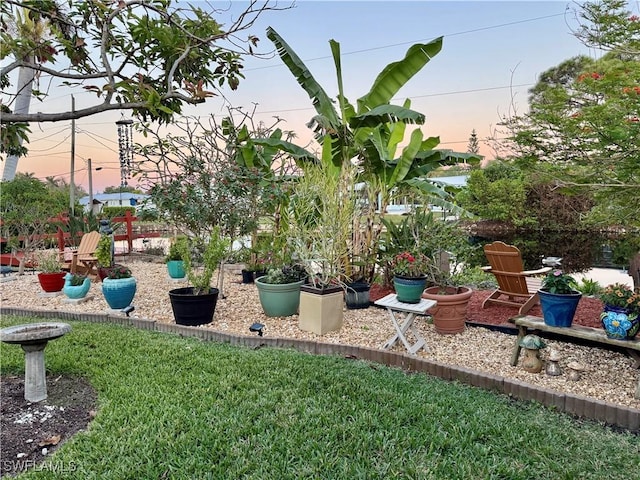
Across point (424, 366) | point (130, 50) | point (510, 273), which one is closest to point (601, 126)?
point (510, 273)

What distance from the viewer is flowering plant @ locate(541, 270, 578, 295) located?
11.2ft

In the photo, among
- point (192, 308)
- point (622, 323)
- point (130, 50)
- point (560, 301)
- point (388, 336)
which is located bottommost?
point (388, 336)

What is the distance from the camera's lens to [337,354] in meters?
3.92

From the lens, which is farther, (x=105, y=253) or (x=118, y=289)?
(x=105, y=253)

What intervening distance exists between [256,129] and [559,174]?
17.3 ft

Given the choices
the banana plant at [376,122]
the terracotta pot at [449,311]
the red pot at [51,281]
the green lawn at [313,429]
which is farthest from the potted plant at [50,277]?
the terracotta pot at [449,311]

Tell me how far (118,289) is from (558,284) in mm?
5106

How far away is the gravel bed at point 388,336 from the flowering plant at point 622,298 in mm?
635

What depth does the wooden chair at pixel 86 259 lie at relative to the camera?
758cm

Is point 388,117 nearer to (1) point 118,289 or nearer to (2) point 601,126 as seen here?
(2) point 601,126

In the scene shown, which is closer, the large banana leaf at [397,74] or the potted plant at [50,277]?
the large banana leaf at [397,74]

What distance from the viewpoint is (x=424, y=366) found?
3.53 meters

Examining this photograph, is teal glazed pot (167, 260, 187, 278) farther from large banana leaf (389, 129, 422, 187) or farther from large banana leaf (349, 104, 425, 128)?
large banana leaf (389, 129, 422, 187)

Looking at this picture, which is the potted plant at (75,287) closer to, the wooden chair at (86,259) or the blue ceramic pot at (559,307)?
the wooden chair at (86,259)
